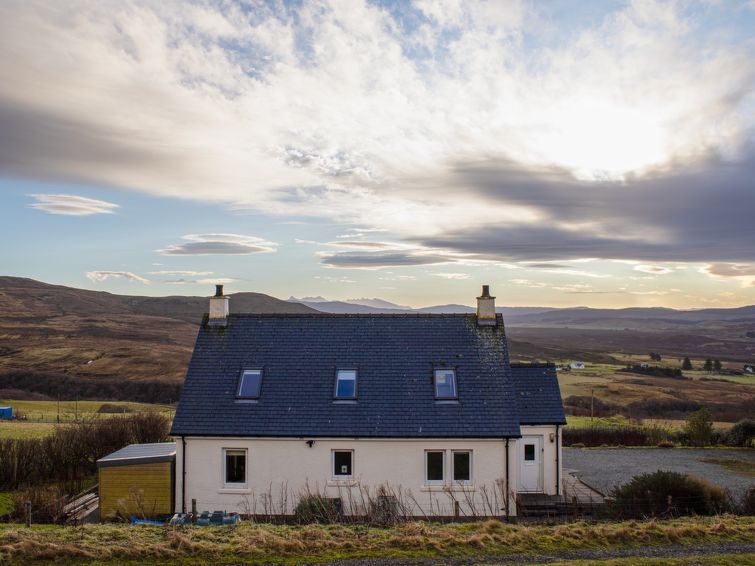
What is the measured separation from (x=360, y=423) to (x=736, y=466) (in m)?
20.9

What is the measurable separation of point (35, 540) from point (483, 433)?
12.4 m

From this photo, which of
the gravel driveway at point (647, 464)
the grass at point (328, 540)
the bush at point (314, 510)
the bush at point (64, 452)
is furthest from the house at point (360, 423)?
the bush at point (64, 452)

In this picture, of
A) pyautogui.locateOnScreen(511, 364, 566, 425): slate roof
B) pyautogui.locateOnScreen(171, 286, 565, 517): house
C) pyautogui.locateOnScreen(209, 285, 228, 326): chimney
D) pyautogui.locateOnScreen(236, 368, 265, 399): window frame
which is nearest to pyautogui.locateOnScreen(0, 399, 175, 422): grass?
pyautogui.locateOnScreen(209, 285, 228, 326): chimney

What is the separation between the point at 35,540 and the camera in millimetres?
13227

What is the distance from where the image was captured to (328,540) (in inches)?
552

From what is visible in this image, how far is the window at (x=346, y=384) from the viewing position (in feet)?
70.5

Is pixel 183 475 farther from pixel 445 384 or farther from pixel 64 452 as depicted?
pixel 64 452

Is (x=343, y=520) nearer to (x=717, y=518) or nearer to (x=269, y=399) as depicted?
(x=269, y=399)

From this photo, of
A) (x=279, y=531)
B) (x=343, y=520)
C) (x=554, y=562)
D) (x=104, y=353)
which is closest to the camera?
(x=554, y=562)

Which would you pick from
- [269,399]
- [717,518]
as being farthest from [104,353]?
[717,518]

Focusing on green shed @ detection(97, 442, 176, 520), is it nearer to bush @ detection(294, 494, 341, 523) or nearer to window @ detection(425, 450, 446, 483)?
bush @ detection(294, 494, 341, 523)

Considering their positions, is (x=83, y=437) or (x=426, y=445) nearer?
(x=426, y=445)

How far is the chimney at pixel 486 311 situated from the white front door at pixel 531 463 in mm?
4280

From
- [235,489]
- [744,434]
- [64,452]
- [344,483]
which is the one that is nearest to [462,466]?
[344,483]
